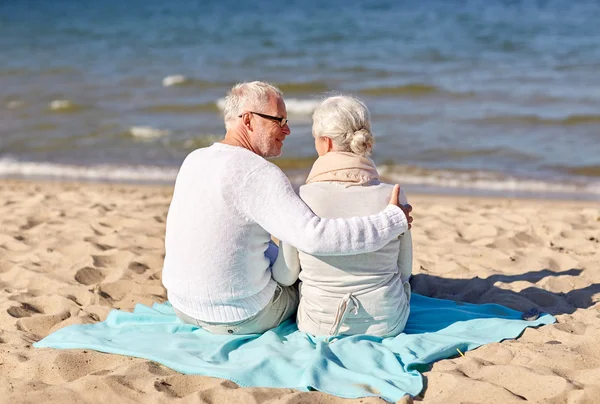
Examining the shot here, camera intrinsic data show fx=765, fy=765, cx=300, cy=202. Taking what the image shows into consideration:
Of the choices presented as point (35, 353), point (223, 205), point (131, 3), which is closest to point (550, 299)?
point (223, 205)

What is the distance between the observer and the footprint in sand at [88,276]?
4.89 metres

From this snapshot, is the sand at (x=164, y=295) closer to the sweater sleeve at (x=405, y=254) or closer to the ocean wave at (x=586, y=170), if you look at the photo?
the sweater sleeve at (x=405, y=254)

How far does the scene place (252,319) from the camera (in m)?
3.74

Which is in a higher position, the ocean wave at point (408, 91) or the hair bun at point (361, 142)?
the hair bun at point (361, 142)

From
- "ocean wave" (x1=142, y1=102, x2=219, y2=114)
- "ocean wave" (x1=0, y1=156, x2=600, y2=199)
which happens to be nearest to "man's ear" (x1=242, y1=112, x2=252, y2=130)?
"ocean wave" (x1=0, y1=156, x2=600, y2=199)

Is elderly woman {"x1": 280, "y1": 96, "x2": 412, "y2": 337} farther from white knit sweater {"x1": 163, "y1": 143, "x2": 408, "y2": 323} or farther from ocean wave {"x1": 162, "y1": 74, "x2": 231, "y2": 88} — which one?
ocean wave {"x1": 162, "y1": 74, "x2": 231, "y2": 88}

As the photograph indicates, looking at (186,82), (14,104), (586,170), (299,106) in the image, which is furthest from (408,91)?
(14,104)

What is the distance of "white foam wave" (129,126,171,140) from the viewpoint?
1119 centimetres

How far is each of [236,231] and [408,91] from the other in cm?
1055

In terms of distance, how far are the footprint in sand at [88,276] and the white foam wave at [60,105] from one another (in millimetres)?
8883

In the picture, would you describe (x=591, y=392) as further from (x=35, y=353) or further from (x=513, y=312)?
(x=35, y=353)

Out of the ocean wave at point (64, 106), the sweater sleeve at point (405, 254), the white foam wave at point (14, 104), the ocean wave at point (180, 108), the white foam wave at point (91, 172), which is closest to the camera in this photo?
the sweater sleeve at point (405, 254)

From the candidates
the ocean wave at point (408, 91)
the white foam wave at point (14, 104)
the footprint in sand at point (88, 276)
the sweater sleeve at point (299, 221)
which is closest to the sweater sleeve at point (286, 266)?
the sweater sleeve at point (299, 221)

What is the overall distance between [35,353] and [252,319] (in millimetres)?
1055
